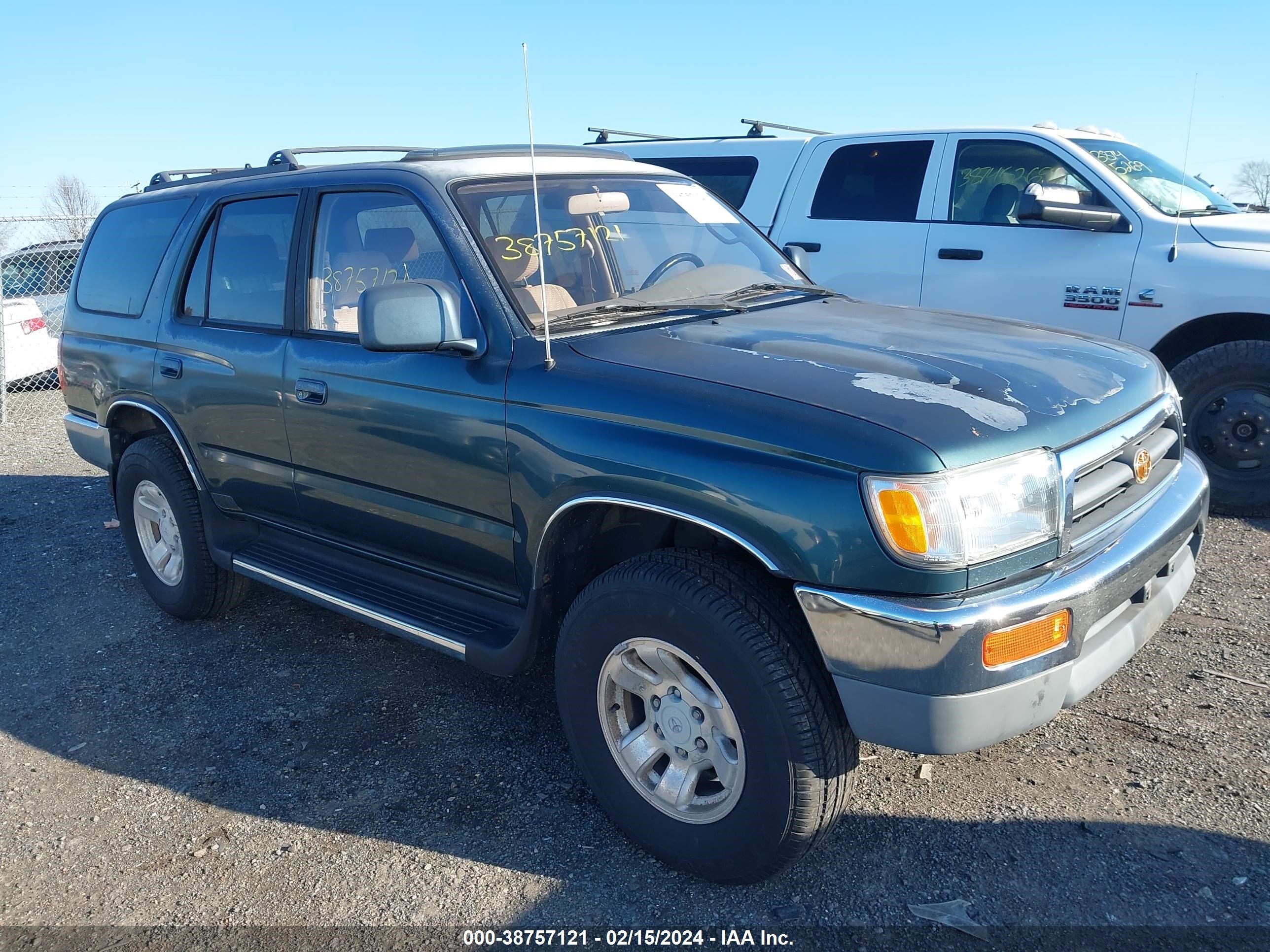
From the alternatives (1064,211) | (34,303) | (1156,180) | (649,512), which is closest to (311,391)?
(649,512)

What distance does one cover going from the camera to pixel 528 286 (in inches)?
128

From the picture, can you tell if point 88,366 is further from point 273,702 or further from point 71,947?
point 71,947

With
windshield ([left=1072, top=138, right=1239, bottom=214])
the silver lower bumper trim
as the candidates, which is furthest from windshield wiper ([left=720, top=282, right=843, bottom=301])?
the silver lower bumper trim

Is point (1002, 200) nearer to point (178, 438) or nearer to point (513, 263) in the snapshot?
point (513, 263)

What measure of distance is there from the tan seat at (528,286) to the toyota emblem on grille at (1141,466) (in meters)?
1.73

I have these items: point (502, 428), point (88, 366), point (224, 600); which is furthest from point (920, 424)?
point (88, 366)

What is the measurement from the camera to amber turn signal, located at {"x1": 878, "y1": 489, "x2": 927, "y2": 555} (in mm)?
2264

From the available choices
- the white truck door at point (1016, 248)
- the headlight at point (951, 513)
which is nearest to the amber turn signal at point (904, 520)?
the headlight at point (951, 513)

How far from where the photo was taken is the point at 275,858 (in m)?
2.97

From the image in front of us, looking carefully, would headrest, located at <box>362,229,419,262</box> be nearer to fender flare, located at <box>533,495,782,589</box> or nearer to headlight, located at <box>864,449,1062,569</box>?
fender flare, located at <box>533,495,782,589</box>

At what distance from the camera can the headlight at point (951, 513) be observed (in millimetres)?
2262

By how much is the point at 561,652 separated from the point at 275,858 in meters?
1.05

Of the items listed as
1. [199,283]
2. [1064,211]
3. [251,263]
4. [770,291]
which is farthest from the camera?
[1064,211]

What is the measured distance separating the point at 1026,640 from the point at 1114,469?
72 cm
